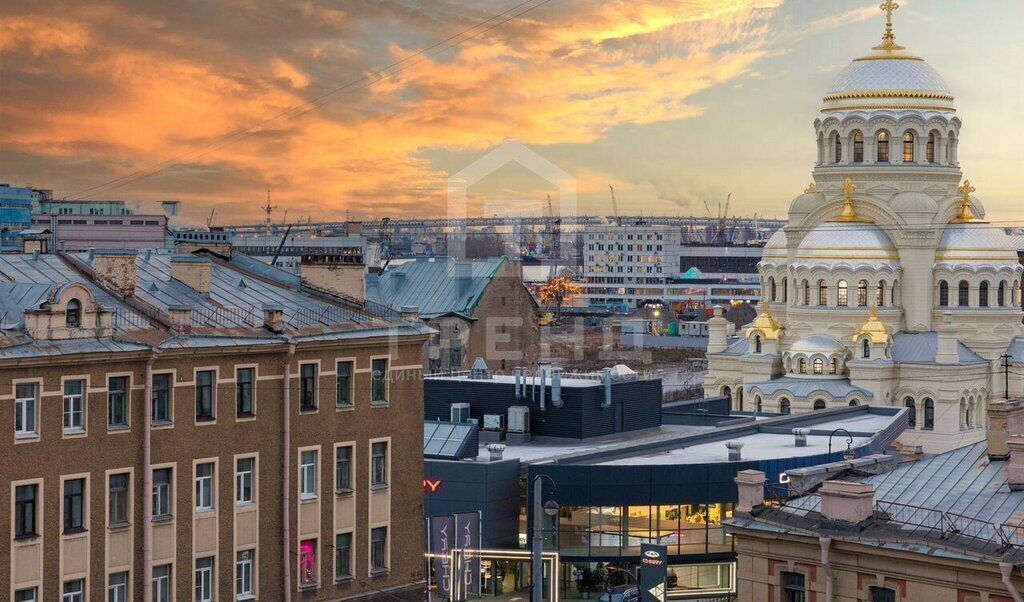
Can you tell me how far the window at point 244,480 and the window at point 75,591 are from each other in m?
3.49

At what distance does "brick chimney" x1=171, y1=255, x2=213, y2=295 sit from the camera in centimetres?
3375

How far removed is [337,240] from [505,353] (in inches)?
2579

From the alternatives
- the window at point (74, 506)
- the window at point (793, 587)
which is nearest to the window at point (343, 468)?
the window at point (74, 506)

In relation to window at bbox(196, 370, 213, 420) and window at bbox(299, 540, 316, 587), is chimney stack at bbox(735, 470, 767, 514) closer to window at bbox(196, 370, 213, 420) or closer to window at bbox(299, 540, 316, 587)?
window at bbox(299, 540, 316, 587)

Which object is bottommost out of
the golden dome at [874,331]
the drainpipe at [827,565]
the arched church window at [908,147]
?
the drainpipe at [827,565]

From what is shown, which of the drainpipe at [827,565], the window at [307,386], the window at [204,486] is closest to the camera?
the drainpipe at [827,565]

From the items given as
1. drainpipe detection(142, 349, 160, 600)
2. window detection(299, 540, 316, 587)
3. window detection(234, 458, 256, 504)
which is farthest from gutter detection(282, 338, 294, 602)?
drainpipe detection(142, 349, 160, 600)

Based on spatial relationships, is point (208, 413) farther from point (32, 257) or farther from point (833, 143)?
point (833, 143)

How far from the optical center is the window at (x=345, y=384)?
1289 inches

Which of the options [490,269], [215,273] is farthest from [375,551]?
[490,269]

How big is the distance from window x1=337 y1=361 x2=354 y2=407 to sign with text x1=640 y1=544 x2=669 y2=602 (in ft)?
21.6

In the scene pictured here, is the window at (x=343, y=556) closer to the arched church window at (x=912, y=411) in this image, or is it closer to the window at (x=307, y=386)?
the window at (x=307, y=386)

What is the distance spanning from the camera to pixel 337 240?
5768 inches

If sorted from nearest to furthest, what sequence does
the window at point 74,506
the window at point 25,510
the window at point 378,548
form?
the window at point 25,510 → the window at point 74,506 → the window at point 378,548
